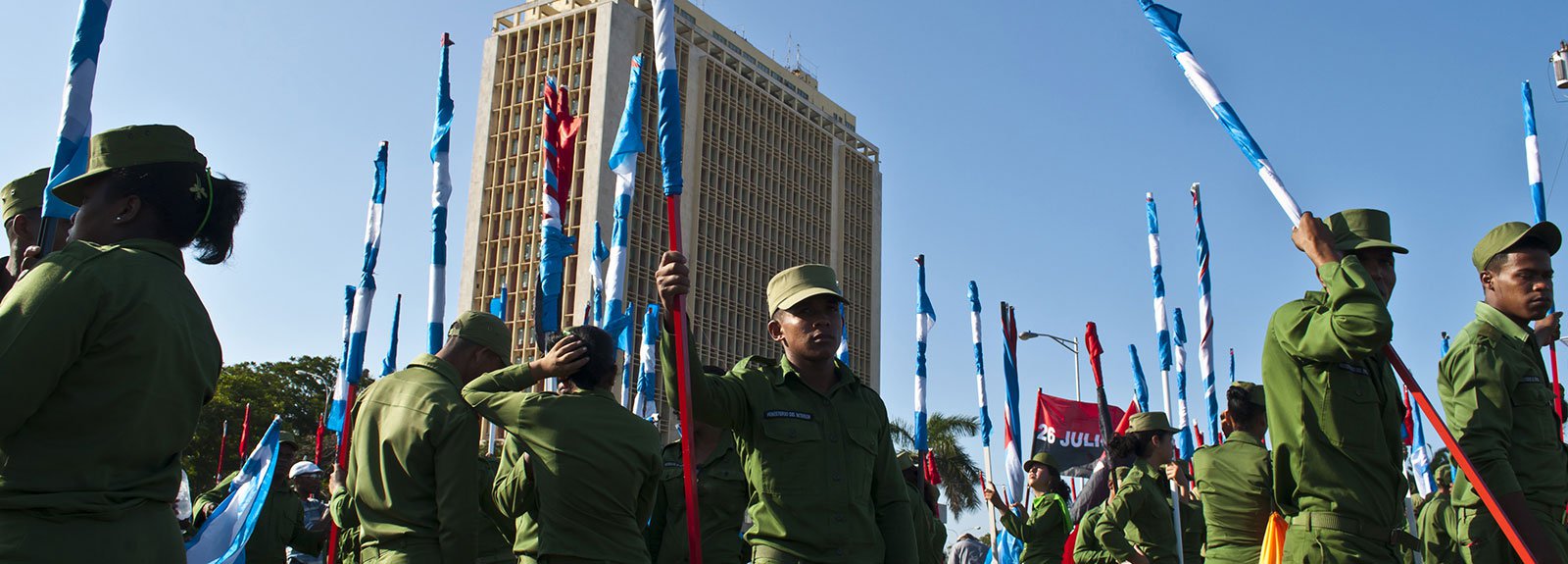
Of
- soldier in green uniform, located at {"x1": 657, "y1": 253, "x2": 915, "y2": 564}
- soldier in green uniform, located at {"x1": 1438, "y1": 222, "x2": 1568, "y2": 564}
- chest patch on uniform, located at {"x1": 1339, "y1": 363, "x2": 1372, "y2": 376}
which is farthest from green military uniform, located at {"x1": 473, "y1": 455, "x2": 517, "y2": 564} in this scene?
soldier in green uniform, located at {"x1": 1438, "y1": 222, "x2": 1568, "y2": 564}

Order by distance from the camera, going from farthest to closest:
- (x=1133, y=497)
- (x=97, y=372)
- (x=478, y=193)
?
(x=478, y=193) < (x=1133, y=497) < (x=97, y=372)

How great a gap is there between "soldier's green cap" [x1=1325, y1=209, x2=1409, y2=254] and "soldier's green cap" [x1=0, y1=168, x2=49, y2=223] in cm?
455

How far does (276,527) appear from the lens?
8875mm

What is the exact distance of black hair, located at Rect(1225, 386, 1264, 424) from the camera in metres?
6.04

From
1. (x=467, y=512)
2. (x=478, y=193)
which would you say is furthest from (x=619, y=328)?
(x=478, y=193)

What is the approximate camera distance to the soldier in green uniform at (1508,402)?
164 inches

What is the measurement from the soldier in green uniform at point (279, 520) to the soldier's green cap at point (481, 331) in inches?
162

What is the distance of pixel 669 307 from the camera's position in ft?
12.6

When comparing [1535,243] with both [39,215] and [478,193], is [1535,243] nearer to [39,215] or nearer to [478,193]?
[39,215]

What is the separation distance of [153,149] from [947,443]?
51.4m

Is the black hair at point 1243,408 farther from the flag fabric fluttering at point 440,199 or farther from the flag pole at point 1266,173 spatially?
the flag fabric fluttering at point 440,199

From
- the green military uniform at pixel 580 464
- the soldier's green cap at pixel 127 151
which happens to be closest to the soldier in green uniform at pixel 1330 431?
the green military uniform at pixel 580 464

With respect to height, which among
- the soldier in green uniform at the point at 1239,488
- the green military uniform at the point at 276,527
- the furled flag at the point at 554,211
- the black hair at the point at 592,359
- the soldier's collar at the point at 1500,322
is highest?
the furled flag at the point at 554,211

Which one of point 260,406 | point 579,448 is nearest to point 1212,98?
point 579,448
